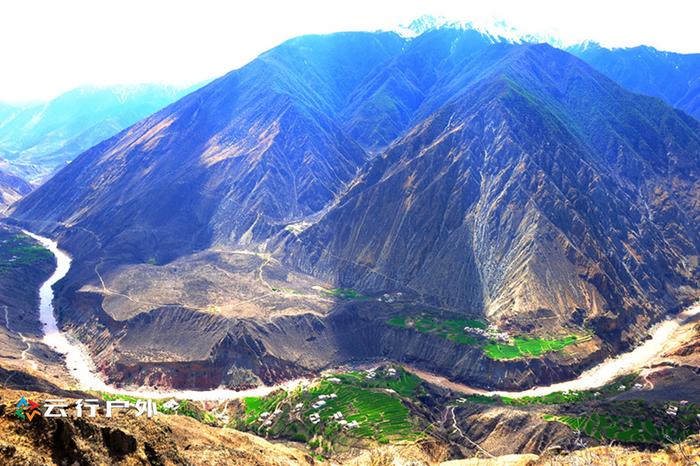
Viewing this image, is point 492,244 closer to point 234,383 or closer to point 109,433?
point 234,383

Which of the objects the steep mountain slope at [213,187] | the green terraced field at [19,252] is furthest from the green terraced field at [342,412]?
the green terraced field at [19,252]

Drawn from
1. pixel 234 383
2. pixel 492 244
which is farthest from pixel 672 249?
pixel 234 383

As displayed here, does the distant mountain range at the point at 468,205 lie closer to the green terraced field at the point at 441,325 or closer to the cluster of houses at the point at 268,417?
the green terraced field at the point at 441,325

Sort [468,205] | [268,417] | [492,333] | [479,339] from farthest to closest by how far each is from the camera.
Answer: [468,205], [492,333], [479,339], [268,417]

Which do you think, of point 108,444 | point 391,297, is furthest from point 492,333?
point 108,444

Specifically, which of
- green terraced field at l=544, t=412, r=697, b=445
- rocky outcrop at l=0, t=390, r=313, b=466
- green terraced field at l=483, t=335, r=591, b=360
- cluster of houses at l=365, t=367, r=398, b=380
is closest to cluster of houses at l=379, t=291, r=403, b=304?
cluster of houses at l=365, t=367, r=398, b=380

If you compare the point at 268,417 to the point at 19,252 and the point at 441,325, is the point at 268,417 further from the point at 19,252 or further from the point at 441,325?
→ the point at 19,252
